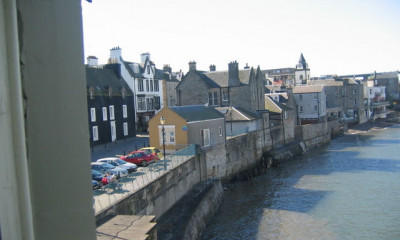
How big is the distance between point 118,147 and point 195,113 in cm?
869

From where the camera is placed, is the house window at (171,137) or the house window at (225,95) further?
the house window at (225,95)

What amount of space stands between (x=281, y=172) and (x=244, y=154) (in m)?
4.05

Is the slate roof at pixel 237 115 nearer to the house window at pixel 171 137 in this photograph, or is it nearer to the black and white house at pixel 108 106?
the black and white house at pixel 108 106

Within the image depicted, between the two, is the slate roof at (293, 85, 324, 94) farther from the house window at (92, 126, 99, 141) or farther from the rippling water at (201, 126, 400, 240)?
the house window at (92, 126, 99, 141)

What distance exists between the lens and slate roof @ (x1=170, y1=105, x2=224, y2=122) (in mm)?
29259

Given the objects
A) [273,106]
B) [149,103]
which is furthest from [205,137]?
[273,106]

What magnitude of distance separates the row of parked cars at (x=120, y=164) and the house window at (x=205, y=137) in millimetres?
4185

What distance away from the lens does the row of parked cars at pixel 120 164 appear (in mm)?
20562

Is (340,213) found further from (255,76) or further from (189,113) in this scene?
(255,76)

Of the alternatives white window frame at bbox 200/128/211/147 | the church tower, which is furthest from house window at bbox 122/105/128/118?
the church tower

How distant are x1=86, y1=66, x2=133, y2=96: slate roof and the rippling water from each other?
54.5 feet

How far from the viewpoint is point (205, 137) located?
100 ft

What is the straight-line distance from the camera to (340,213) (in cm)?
2253

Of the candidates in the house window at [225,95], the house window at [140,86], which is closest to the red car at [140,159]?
the house window at [140,86]
